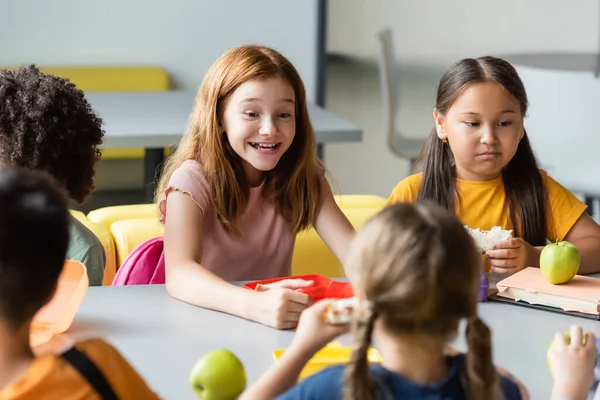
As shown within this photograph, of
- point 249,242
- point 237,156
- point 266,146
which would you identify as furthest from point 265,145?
point 249,242

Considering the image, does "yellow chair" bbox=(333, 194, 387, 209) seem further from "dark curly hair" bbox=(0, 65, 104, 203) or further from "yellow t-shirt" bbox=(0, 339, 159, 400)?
"yellow t-shirt" bbox=(0, 339, 159, 400)

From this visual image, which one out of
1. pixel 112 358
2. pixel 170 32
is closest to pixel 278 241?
pixel 112 358

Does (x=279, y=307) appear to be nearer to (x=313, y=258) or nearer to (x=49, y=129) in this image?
(x=49, y=129)

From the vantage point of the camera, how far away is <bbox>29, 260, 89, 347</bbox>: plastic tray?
158cm

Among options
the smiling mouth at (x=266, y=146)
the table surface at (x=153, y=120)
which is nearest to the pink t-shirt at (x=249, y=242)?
the smiling mouth at (x=266, y=146)

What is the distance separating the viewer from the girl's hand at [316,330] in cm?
124

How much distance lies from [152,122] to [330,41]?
242 cm

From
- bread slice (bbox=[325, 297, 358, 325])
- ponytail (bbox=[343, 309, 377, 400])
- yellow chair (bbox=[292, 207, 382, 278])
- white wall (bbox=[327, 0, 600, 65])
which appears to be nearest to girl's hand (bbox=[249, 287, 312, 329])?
bread slice (bbox=[325, 297, 358, 325])

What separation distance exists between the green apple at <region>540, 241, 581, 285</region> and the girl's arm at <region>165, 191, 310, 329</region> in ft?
1.62

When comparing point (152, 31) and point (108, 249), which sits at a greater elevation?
point (152, 31)

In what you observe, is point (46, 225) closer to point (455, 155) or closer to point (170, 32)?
point (455, 155)

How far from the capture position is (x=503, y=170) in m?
2.37

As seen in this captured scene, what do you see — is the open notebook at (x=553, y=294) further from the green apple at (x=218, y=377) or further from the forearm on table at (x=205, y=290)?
the green apple at (x=218, y=377)

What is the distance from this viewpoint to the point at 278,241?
221cm
